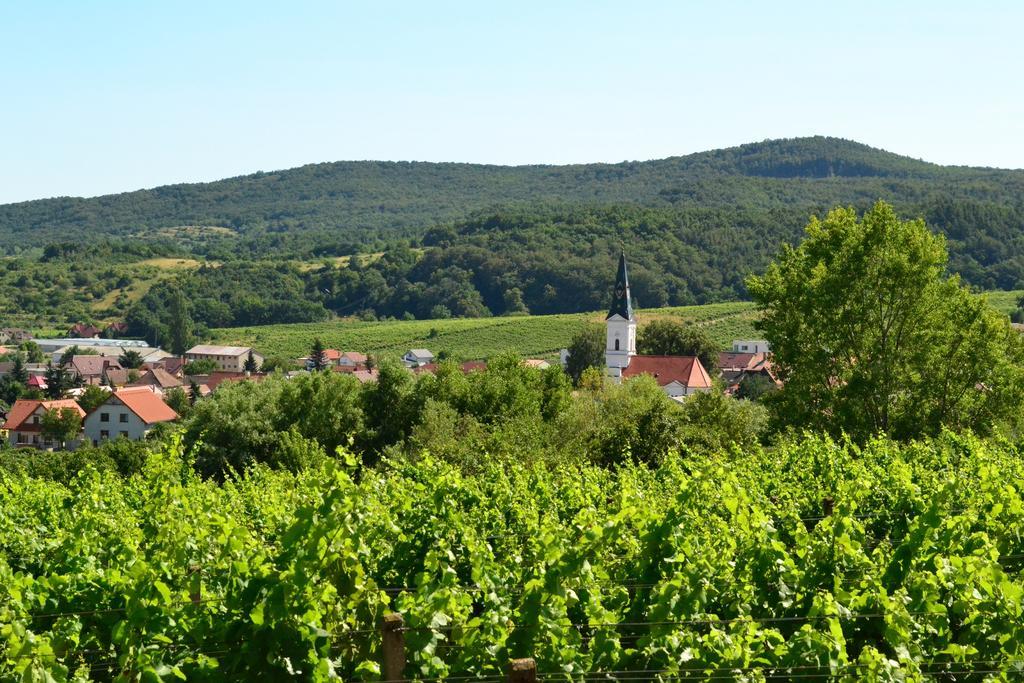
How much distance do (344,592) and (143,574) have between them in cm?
126

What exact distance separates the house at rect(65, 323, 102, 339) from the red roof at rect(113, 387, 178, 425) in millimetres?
70482

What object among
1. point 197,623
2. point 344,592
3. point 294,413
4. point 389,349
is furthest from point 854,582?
point 389,349

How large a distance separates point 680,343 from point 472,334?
125 ft

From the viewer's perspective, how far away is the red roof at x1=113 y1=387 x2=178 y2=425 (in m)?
58.5

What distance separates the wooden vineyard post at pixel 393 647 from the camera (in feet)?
20.5

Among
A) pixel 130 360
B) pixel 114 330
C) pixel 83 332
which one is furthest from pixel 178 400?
pixel 114 330

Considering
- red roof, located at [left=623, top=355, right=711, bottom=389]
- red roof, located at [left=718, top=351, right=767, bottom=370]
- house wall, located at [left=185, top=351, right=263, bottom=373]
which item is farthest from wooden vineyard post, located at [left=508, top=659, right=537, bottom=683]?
house wall, located at [left=185, top=351, right=263, bottom=373]

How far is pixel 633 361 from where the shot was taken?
2589 inches

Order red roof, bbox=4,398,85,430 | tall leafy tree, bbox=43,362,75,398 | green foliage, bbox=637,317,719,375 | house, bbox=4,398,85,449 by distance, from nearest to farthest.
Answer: house, bbox=4,398,85,449 < red roof, bbox=4,398,85,430 < green foliage, bbox=637,317,719,375 < tall leafy tree, bbox=43,362,75,398

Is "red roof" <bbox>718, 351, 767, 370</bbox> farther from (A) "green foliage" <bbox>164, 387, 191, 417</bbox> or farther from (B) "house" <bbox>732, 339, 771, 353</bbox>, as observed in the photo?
(A) "green foliage" <bbox>164, 387, 191, 417</bbox>

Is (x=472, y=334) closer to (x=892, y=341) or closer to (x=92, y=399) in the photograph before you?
(x=92, y=399)

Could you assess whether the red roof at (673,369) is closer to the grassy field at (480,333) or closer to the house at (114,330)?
the grassy field at (480,333)

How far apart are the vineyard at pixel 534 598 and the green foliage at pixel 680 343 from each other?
6048cm

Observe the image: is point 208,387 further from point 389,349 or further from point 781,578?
point 781,578
